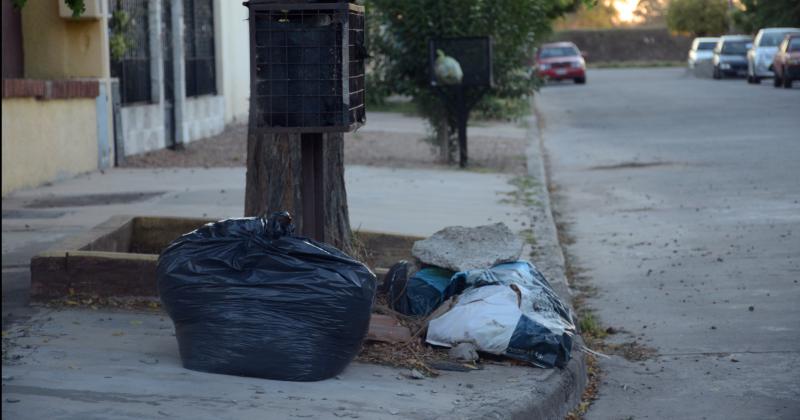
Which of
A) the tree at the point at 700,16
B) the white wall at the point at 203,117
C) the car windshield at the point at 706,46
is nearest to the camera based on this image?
the white wall at the point at 203,117

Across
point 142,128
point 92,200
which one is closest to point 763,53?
point 142,128

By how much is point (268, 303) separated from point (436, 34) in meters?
11.2

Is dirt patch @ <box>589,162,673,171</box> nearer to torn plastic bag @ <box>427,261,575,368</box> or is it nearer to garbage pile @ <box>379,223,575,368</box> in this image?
garbage pile @ <box>379,223,575,368</box>

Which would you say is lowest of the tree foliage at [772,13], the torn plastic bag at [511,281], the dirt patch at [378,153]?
the dirt patch at [378,153]

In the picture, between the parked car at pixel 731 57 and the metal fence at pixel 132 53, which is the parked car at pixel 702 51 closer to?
the parked car at pixel 731 57

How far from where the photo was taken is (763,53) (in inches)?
1521

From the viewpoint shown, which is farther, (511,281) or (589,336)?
(589,336)

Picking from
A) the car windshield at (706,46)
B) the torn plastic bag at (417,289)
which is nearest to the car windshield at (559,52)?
the car windshield at (706,46)

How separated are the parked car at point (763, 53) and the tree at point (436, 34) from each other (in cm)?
2435

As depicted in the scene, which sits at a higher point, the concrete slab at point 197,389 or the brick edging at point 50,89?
the brick edging at point 50,89

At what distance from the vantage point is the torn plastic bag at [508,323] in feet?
18.3

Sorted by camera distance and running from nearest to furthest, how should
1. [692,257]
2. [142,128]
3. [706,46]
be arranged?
[692,257] < [142,128] < [706,46]

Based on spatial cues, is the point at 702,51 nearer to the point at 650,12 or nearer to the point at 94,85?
the point at 94,85

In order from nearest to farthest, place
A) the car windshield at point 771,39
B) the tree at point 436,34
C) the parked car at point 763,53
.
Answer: the tree at point 436,34
the parked car at point 763,53
the car windshield at point 771,39
